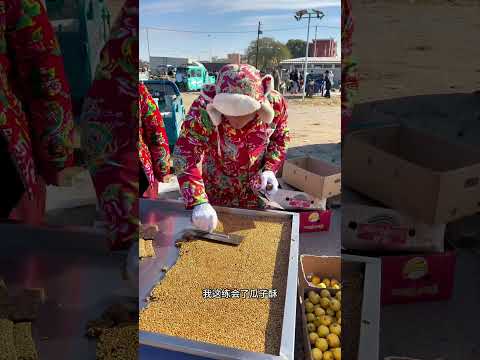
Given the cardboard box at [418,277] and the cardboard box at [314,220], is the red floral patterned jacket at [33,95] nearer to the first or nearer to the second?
the cardboard box at [314,220]

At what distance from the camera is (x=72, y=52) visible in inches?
22.0

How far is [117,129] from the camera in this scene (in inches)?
23.4

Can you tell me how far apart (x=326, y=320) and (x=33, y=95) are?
2.91ft

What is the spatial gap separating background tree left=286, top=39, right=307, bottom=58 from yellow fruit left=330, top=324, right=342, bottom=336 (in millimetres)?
601

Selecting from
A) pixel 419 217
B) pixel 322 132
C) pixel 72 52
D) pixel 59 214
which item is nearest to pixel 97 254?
pixel 59 214

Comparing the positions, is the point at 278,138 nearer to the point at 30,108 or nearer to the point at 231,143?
the point at 231,143

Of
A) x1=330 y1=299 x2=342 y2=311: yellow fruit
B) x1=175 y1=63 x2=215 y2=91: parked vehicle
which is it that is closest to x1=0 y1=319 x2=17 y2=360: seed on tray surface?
x1=175 y1=63 x2=215 y2=91: parked vehicle

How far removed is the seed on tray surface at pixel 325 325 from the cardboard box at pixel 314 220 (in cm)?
47

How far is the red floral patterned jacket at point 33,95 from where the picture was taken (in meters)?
0.53

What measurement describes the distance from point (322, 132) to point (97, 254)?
454 mm

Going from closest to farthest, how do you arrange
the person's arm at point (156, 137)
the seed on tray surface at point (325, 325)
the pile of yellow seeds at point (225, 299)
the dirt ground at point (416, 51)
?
the pile of yellow seeds at point (225, 299) < the seed on tray surface at point (325, 325) < the person's arm at point (156, 137) < the dirt ground at point (416, 51)

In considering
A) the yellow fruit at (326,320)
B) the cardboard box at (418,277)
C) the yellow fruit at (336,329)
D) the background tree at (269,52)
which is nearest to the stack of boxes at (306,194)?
the cardboard box at (418,277)

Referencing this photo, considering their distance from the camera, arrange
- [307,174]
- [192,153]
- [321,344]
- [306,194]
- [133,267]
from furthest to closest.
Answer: [306,194], [307,174], [192,153], [321,344], [133,267]

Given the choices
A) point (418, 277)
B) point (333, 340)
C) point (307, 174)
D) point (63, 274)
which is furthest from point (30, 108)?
point (418, 277)
